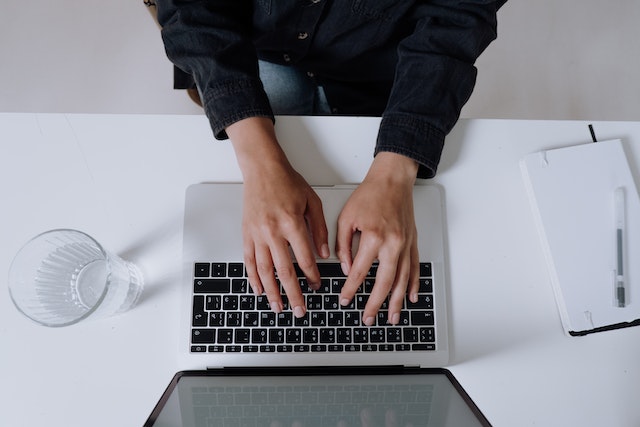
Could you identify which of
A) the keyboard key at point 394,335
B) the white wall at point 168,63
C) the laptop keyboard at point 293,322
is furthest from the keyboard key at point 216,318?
the white wall at point 168,63

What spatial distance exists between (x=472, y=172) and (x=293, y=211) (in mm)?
264

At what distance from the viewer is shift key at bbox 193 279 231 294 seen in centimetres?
57

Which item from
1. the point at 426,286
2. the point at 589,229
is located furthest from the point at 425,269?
the point at 589,229

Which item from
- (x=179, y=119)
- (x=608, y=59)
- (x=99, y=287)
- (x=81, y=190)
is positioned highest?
(x=608, y=59)

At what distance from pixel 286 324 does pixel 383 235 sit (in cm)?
16

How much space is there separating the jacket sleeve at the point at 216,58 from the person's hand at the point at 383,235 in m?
0.17

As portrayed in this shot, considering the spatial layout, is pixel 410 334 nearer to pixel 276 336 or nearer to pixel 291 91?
pixel 276 336

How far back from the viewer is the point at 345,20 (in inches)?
27.5

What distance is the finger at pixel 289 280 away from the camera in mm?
543

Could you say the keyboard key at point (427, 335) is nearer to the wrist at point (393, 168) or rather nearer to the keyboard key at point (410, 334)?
the keyboard key at point (410, 334)

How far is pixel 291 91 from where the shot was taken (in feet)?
2.93

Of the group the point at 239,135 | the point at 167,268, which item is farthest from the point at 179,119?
the point at 167,268

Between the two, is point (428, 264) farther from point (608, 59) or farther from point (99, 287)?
point (608, 59)

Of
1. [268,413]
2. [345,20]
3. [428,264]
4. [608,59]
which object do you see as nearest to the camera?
[268,413]
